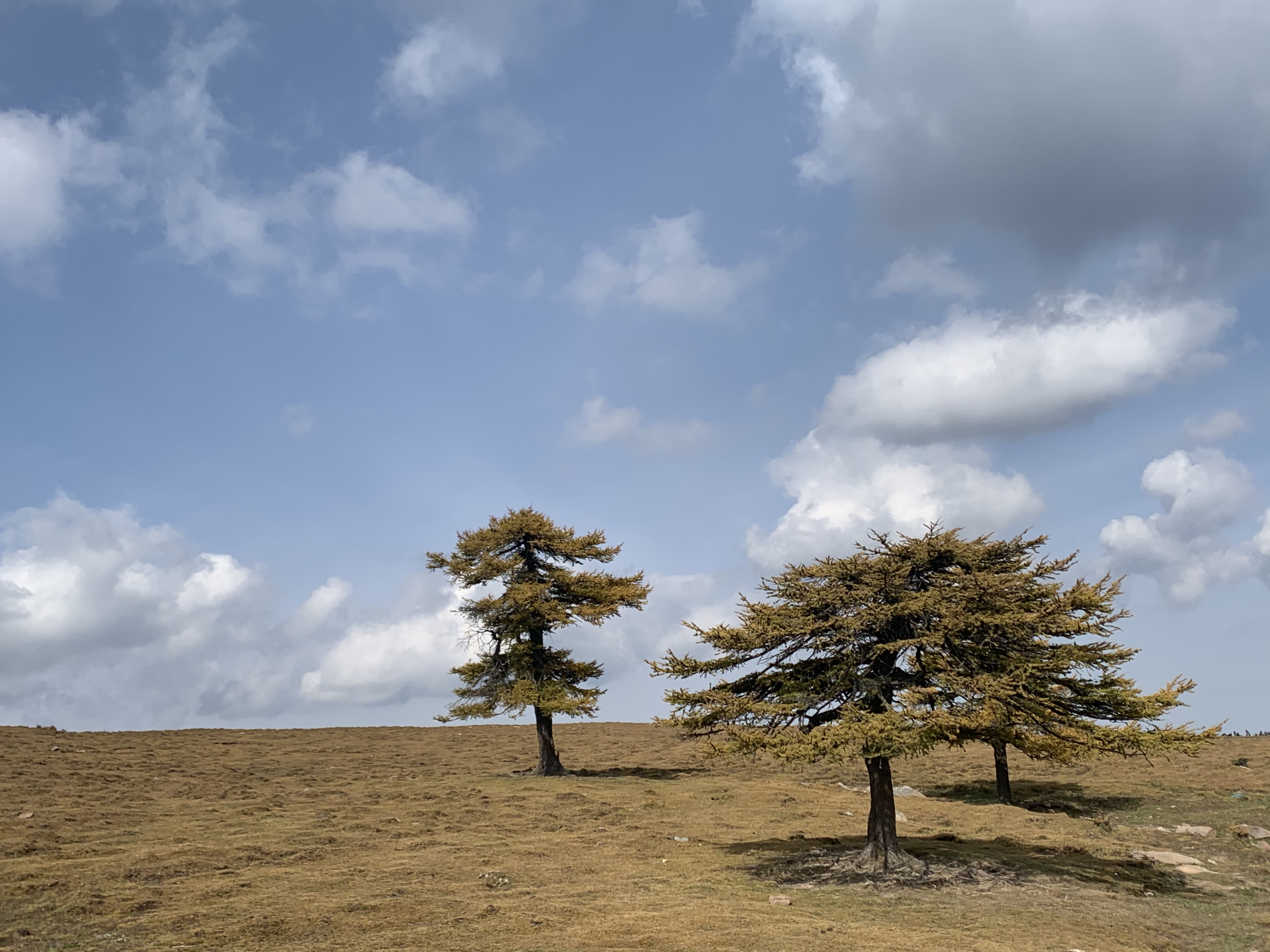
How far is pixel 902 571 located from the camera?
65.2 ft

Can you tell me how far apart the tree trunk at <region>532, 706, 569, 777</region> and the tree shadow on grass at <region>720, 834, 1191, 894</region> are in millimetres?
15003

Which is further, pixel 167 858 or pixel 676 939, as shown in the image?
pixel 167 858

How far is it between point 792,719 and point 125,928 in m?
13.9

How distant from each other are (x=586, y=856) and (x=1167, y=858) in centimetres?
1566

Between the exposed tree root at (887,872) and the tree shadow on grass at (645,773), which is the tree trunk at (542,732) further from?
the exposed tree root at (887,872)

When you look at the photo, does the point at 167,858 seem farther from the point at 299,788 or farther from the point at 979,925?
the point at 979,925

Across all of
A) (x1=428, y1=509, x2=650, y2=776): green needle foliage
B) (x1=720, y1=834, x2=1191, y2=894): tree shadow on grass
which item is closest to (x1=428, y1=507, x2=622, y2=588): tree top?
(x1=428, y1=509, x2=650, y2=776): green needle foliage

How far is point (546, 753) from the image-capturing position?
126ft

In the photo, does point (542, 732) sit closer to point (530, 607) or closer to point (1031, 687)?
point (530, 607)

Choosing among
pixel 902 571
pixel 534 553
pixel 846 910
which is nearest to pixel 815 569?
pixel 902 571

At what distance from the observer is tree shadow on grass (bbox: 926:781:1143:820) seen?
3166 cm

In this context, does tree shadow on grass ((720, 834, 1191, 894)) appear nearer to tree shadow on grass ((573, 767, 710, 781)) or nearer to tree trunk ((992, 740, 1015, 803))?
tree trunk ((992, 740, 1015, 803))

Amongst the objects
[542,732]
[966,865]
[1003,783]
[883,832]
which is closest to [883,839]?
[883,832]

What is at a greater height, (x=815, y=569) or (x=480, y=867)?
(x=815, y=569)
